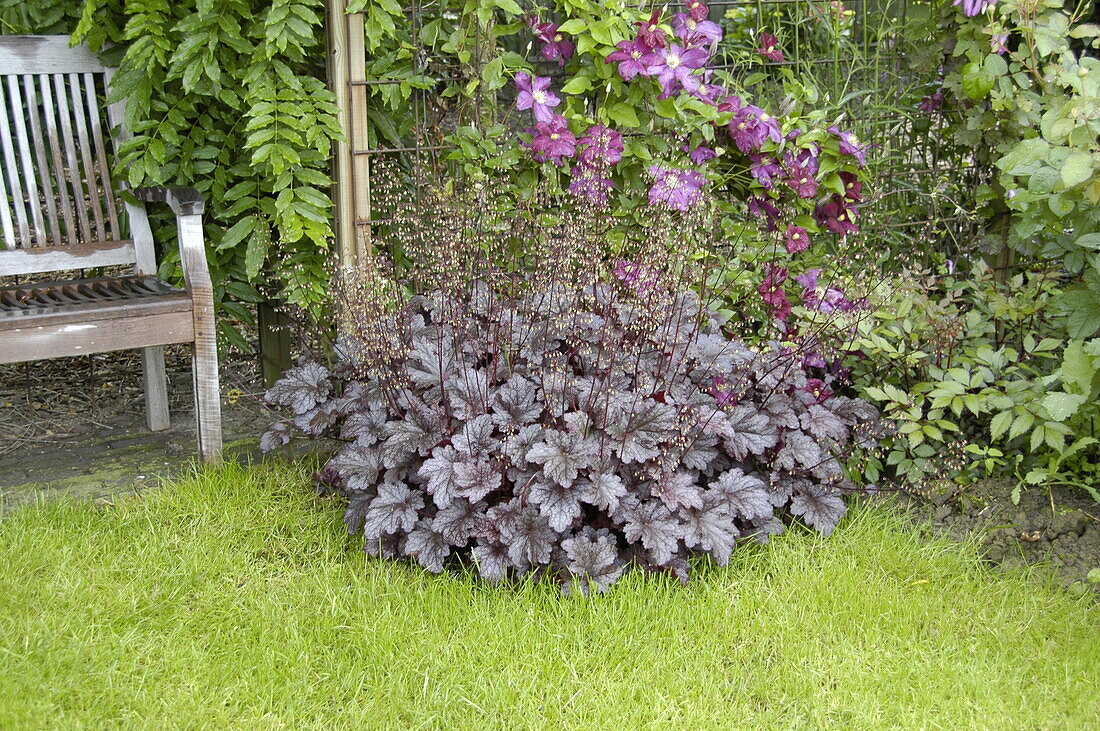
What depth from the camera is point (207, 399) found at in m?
3.07

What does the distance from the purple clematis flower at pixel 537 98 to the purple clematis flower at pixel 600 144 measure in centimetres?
14

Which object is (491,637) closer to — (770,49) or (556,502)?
(556,502)

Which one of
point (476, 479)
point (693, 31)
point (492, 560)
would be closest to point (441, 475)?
point (476, 479)

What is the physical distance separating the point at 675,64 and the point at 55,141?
80.1 inches

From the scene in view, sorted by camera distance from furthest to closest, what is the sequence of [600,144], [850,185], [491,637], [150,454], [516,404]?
[850,185] < [150,454] < [600,144] < [516,404] < [491,637]

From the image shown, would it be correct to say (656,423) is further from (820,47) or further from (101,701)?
(820,47)

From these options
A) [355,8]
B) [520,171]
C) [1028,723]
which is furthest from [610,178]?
[1028,723]

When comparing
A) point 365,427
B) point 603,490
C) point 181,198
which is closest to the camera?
point 603,490

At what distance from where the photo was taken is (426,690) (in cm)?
229

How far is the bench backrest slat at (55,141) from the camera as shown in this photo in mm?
3197

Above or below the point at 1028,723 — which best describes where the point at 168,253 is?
above

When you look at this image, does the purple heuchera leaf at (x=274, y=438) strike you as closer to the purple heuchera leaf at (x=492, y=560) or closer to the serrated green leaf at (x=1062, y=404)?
the purple heuchera leaf at (x=492, y=560)

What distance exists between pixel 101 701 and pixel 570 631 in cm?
108

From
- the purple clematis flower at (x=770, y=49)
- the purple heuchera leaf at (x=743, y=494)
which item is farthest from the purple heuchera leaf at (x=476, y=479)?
the purple clematis flower at (x=770, y=49)
